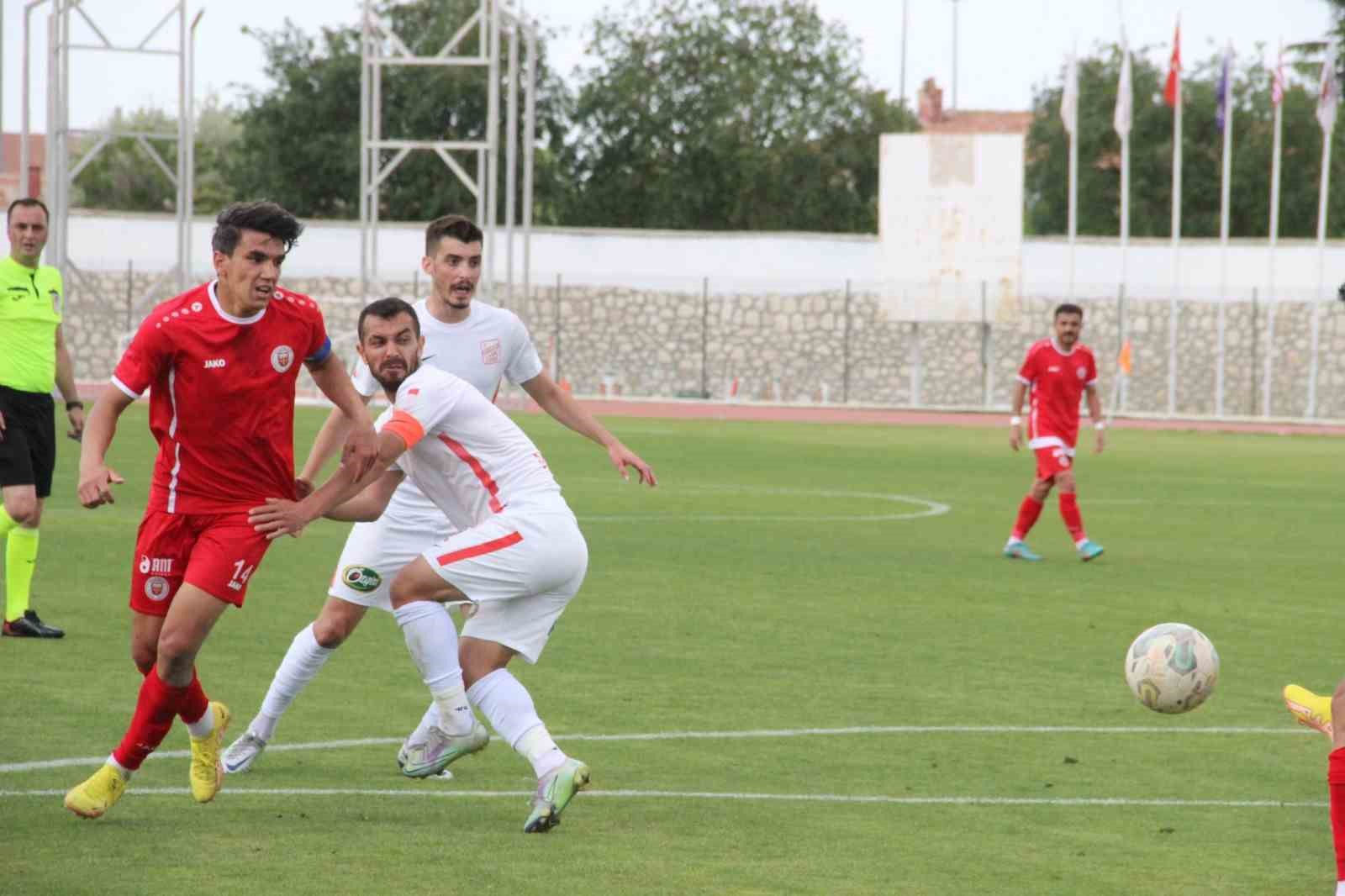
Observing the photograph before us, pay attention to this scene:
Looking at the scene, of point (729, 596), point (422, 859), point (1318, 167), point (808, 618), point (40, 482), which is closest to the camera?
point (422, 859)

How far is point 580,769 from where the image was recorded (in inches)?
251

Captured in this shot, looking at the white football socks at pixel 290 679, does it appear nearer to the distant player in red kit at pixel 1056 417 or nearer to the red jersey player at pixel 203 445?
the red jersey player at pixel 203 445

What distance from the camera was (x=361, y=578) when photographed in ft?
24.2

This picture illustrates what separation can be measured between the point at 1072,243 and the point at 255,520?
40058 mm

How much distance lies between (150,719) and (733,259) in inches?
1720

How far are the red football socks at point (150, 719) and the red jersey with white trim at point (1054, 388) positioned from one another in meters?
10.5

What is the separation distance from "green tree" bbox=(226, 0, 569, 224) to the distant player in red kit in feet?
145

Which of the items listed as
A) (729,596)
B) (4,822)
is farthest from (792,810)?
(729,596)

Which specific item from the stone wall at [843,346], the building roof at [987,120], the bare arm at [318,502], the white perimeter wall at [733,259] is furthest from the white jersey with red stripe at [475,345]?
the building roof at [987,120]

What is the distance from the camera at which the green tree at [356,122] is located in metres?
60.9

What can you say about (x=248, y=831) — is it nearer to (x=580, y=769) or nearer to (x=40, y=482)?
(x=580, y=769)

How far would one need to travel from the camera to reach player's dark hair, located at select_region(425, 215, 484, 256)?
25.0 ft

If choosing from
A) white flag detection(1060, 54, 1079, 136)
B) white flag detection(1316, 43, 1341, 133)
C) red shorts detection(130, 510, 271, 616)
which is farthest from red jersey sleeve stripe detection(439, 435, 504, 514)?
white flag detection(1060, 54, 1079, 136)

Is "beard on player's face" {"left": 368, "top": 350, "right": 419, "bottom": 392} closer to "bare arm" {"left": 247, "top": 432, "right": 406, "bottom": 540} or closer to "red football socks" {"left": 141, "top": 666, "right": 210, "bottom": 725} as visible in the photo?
"bare arm" {"left": 247, "top": 432, "right": 406, "bottom": 540}
